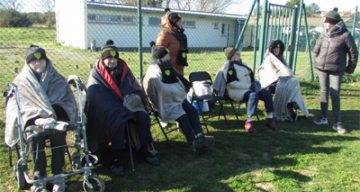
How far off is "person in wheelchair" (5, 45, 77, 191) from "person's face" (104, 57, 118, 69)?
670 mm

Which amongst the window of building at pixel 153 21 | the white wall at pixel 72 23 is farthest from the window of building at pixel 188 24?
the white wall at pixel 72 23

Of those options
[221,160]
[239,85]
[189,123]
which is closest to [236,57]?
[239,85]

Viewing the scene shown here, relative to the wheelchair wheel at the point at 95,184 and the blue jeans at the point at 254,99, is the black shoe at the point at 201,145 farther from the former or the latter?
the wheelchair wheel at the point at 95,184

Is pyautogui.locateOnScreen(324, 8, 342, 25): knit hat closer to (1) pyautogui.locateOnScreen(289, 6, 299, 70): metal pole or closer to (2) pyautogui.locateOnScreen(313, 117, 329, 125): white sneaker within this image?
(2) pyautogui.locateOnScreen(313, 117, 329, 125): white sneaker

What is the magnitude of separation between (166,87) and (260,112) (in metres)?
2.76

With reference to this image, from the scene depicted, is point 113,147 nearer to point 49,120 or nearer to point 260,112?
point 49,120

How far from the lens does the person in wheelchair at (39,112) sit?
3682 millimetres

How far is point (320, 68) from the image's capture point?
6.32m

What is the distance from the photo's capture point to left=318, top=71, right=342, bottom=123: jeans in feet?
20.4

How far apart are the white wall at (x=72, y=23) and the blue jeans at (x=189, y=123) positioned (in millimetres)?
16947

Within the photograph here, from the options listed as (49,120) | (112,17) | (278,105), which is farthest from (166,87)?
(112,17)

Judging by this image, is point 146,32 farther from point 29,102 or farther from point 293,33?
point 29,102

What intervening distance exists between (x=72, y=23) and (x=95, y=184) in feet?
68.3

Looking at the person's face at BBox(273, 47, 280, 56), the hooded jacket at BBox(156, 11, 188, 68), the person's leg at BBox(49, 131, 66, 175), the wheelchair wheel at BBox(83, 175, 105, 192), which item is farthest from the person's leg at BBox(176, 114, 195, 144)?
the person's face at BBox(273, 47, 280, 56)
